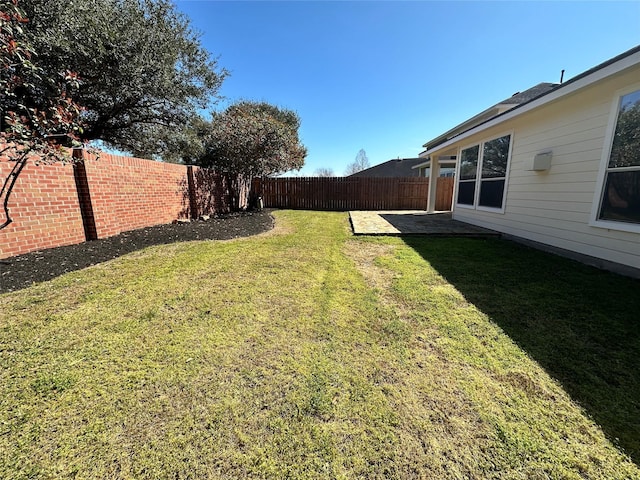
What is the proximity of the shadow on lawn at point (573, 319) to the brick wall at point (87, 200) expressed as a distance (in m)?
6.36

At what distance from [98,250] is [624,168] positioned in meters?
8.21

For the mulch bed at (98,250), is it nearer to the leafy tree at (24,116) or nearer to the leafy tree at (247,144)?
the leafy tree at (24,116)

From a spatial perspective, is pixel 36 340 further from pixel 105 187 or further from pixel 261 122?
pixel 261 122

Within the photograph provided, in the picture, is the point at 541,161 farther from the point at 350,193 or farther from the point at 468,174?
the point at 350,193

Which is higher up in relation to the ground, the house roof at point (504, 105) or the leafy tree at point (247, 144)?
the house roof at point (504, 105)

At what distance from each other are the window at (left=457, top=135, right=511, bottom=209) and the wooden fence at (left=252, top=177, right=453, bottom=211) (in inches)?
180

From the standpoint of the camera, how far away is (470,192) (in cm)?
768

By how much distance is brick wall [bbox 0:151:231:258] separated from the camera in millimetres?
3951

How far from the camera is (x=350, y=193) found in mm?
13406

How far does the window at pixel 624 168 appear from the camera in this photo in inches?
133

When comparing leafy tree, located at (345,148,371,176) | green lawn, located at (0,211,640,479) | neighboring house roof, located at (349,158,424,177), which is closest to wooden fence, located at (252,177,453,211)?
green lawn, located at (0,211,640,479)

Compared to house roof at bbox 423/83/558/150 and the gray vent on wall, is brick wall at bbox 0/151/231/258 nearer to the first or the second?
the gray vent on wall

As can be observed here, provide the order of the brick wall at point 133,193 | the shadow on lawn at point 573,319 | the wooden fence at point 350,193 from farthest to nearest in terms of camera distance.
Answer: the wooden fence at point 350,193 < the brick wall at point 133,193 < the shadow on lawn at point 573,319

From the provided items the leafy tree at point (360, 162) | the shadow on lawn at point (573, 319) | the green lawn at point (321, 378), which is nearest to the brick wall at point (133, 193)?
the green lawn at point (321, 378)
